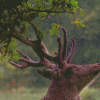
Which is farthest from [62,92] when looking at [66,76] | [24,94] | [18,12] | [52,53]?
[52,53]

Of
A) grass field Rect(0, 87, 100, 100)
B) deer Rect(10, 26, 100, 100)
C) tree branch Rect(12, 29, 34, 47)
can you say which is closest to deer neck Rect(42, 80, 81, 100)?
deer Rect(10, 26, 100, 100)

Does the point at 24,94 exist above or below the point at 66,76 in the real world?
below

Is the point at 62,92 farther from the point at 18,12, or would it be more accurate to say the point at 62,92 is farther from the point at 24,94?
the point at 24,94

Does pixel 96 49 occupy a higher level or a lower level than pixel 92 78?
lower

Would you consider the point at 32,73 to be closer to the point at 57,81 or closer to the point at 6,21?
the point at 57,81

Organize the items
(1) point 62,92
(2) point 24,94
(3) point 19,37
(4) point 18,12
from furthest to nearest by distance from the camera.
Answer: (2) point 24,94
(1) point 62,92
(3) point 19,37
(4) point 18,12

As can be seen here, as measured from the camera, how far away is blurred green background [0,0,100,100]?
4.95 metres

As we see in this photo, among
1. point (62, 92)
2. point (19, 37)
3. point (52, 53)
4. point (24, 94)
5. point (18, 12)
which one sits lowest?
point (24, 94)

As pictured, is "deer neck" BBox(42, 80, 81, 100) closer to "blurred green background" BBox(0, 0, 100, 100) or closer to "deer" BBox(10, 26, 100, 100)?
"deer" BBox(10, 26, 100, 100)

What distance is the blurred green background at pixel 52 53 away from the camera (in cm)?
495

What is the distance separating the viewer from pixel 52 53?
5.50 meters

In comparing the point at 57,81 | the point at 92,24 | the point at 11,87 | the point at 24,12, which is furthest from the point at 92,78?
the point at 92,24

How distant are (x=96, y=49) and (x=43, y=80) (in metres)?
2.03

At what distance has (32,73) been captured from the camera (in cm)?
548
